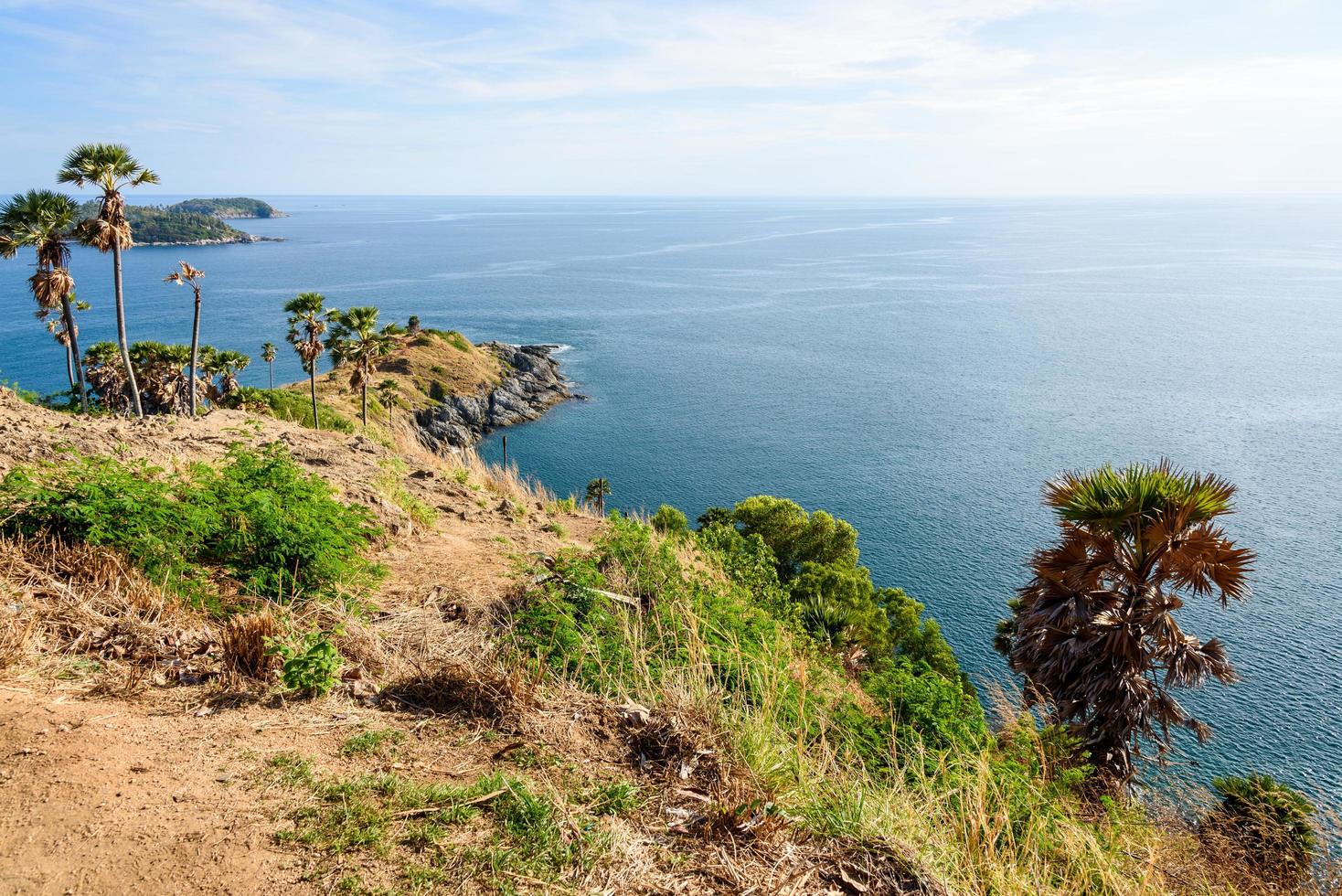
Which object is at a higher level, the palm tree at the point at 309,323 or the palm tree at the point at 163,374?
the palm tree at the point at 309,323

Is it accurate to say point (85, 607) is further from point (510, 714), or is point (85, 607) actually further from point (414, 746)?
point (510, 714)

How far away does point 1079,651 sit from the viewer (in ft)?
37.4

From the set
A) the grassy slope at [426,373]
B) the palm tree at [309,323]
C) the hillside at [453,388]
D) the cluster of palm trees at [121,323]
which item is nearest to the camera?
the cluster of palm trees at [121,323]

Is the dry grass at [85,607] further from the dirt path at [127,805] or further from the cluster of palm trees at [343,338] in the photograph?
the cluster of palm trees at [343,338]

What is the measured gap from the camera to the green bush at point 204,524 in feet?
23.0

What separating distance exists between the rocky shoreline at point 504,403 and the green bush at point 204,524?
49.8m

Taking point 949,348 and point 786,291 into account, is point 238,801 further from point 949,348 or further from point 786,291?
point 786,291

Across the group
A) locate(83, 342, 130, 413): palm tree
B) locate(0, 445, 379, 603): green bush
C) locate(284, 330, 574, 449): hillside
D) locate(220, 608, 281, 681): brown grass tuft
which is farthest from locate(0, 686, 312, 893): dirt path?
locate(284, 330, 574, 449): hillside

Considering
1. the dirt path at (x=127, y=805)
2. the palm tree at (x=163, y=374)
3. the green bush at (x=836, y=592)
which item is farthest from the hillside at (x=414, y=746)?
the palm tree at (x=163, y=374)

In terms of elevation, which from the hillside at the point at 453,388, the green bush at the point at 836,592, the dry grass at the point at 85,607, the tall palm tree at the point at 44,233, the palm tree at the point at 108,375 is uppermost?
the tall palm tree at the point at 44,233

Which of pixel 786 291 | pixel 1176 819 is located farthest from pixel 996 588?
pixel 786 291

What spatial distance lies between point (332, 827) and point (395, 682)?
1866 mm

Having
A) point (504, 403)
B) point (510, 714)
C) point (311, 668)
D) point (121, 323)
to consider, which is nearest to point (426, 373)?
point (504, 403)

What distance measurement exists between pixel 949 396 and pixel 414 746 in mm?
77281
